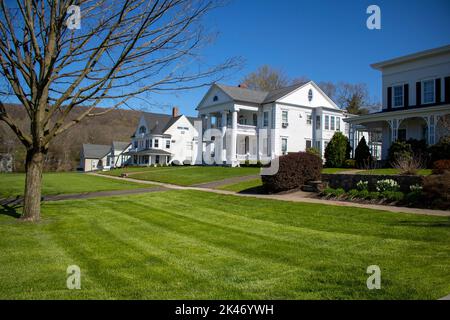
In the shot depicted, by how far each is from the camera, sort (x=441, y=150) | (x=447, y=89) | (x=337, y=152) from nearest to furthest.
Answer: (x=441, y=150) → (x=447, y=89) → (x=337, y=152)

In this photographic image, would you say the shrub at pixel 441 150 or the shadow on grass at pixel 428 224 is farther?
the shrub at pixel 441 150

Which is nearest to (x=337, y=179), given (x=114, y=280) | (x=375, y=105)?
(x=114, y=280)

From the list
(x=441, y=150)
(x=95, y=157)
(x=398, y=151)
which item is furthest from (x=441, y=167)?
(x=95, y=157)

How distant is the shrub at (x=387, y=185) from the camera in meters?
12.4

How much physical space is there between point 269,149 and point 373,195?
22.0 meters

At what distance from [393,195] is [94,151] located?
68.5m

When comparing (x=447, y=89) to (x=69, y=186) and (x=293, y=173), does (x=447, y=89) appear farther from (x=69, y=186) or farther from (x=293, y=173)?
(x=69, y=186)

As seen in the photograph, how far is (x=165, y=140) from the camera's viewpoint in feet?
170

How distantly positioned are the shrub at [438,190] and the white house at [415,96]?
37.8 feet

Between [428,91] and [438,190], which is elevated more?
[428,91]

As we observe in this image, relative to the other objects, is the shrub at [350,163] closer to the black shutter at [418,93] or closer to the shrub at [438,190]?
the black shutter at [418,93]

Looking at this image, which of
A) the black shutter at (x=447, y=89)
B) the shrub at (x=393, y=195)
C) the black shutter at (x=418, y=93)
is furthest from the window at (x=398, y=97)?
the shrub at (x=393, y=195)

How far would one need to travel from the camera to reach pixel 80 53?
9750mm
